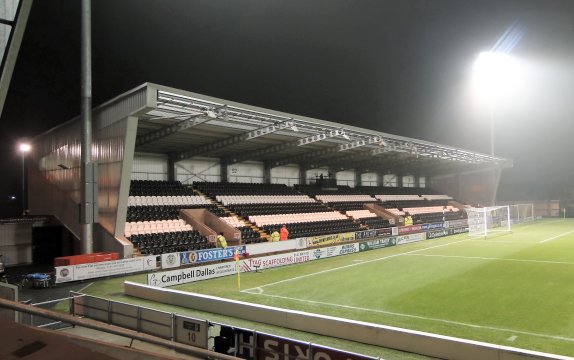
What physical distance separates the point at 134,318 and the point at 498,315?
934cm

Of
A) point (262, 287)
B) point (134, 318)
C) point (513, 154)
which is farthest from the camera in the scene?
point (513, 154)

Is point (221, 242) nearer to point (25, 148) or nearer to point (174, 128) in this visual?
point (174, 128)

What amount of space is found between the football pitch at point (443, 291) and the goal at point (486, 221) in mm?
11323

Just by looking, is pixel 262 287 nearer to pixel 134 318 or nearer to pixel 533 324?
pixel 134 318

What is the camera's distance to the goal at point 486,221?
34.8 m

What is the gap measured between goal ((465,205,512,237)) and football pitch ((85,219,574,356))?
1132 centimetres

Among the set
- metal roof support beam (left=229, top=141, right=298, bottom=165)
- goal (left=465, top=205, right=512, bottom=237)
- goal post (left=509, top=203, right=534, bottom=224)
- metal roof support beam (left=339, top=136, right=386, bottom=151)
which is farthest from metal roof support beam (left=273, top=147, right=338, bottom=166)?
goal post (left=509, top=203, right=534, bottom=224)

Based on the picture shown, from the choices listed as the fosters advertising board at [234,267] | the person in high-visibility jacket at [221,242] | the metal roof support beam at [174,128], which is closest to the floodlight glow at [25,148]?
the metal roof support beam at [174,128]

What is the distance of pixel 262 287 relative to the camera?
602 inches

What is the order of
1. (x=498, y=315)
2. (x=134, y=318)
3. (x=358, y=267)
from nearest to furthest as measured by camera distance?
1. (x=134, y=318)
2. (x=498, y=315)
3. (x=358, y=267)

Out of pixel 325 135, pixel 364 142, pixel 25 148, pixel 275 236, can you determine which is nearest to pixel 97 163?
pixel 25 148

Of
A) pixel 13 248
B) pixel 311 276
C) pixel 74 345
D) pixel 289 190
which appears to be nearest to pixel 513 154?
pixel 289 190

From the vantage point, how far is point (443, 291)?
1395 cm

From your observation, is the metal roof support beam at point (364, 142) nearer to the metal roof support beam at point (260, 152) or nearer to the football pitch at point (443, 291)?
the metal roof support beam at point (260, 152)
